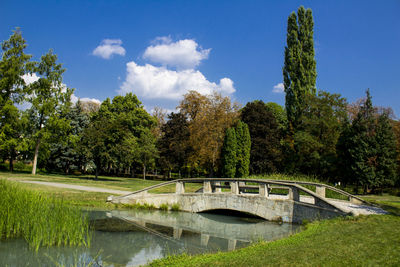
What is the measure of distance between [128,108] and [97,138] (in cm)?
2188

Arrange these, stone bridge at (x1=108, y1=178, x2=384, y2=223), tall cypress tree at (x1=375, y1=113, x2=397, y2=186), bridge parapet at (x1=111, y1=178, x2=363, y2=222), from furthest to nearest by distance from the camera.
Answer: tall cypress tree at (x1=375, y1=113, x2=397, y2=186) → bridge parapet at (x1=111, y1=178, x2=363, y2=222) → stone bridge at (x1=108, y1=178, x2=384, y2=223)

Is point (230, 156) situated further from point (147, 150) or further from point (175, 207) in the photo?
point (175, 207)

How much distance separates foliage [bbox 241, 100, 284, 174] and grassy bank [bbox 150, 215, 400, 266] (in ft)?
83.7

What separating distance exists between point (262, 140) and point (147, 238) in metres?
26.0

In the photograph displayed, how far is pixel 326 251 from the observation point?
6.28 m

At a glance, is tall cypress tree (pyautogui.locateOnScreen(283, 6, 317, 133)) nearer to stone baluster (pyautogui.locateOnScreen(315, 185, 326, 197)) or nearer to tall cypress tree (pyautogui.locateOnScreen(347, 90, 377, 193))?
tall cypress tree (pyautogui.locateOnScreen(347, 90, 377, 193))

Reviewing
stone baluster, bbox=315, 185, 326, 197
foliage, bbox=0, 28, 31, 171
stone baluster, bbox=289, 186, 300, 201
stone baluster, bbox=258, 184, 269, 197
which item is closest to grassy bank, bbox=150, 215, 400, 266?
stone baluster, bbox=315, 185, 326, 197

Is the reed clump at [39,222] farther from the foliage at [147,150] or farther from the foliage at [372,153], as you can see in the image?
the foliage at [147,150]

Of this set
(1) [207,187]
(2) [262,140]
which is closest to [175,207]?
(1) [207,187]

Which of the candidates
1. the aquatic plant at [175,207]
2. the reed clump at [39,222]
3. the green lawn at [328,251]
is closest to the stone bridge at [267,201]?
the aquatic plant at [175,207]

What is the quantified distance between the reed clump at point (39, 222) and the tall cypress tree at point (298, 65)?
30.8m

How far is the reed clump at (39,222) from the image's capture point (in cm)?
820

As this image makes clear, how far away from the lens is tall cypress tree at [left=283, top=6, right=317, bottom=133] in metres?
36.7

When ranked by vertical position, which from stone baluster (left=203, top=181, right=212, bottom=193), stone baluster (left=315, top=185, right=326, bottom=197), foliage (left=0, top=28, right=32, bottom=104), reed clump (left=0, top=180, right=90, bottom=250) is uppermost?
foliage (left=0, top=28, right=32, bottom=104)
